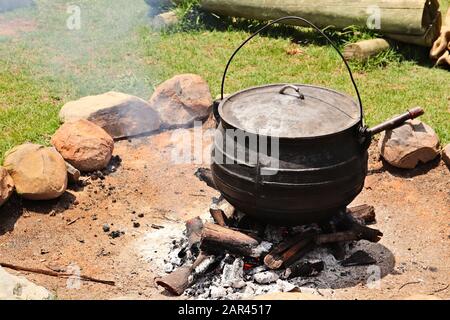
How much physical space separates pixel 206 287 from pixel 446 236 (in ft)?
7.09

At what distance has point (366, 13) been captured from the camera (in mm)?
9391

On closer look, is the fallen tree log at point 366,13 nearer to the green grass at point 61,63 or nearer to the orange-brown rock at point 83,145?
the green grass at point 61,63

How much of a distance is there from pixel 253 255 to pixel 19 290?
5.44ft

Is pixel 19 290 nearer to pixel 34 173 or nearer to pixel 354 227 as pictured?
pixel 34 173

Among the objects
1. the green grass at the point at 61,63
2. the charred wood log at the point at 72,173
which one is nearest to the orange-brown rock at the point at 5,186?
the charred wood log at the point at 72,173

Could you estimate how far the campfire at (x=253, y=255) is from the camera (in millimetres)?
4703

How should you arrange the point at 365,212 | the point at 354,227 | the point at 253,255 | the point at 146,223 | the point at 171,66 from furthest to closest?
the point at 171,66, the point at 146,223, the point at 365,212, the point at 354,227, the point at 253,255

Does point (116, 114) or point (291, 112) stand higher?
point (291, 112)

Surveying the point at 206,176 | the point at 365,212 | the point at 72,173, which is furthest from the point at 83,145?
the point at 365,212

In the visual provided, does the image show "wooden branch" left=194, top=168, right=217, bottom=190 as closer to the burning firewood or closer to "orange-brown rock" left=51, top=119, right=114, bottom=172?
"orange-brown rock" left=51, top=119, right=114, bottom=172

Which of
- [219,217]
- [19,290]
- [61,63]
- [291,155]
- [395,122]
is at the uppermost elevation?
[291,155]

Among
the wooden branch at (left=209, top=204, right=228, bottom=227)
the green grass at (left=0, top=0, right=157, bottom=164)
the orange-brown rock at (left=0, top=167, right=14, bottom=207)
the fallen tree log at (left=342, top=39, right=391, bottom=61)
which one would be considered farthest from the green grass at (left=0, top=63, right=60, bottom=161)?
the fallen tree log at (left=342, top=39, right=391, bottom=61)

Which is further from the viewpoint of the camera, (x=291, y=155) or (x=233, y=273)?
(x=233, y=273)

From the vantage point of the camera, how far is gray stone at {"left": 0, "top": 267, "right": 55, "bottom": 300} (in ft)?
13.5
